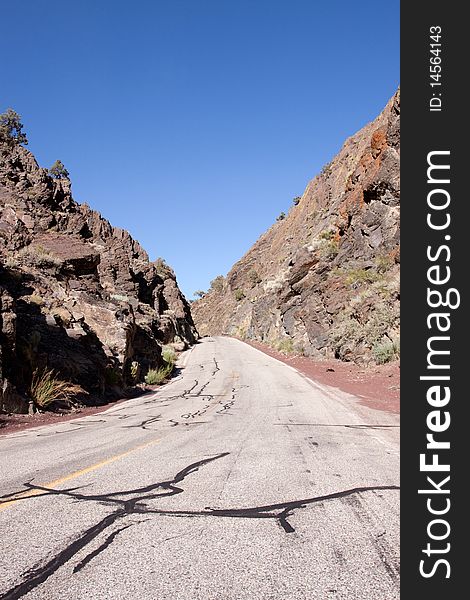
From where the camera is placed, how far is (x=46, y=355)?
13.6m

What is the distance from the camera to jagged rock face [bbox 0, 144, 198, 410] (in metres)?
12.9

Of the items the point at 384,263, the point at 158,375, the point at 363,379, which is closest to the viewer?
the point at 363,379

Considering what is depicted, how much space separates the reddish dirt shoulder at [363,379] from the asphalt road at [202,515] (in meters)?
5.25

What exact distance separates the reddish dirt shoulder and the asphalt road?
5.25 m

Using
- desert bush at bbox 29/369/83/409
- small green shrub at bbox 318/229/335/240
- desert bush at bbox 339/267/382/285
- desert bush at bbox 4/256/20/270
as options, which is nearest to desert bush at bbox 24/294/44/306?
desert bush at bbox 4/256/20/270

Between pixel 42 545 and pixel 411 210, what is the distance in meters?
3.53

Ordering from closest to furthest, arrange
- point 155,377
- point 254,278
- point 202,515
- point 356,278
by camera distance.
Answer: point 202,515
point 155,377
point 356,278
point 254,278

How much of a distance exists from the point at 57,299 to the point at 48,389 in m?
7.22

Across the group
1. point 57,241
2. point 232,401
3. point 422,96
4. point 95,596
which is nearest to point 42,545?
point 95,596

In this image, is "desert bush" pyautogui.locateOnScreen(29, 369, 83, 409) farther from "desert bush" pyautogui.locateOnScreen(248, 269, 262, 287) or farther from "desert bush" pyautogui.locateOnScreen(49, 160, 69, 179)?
"desert bush" pyautogui.locateOnScreen(248, 269, 262, 287)

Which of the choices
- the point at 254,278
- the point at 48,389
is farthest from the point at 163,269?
the point at 48,389

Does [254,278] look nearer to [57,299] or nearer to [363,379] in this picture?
[363,379]

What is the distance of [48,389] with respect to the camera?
12.2 meters

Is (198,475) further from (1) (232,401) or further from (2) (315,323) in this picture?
(2) (315,323)
